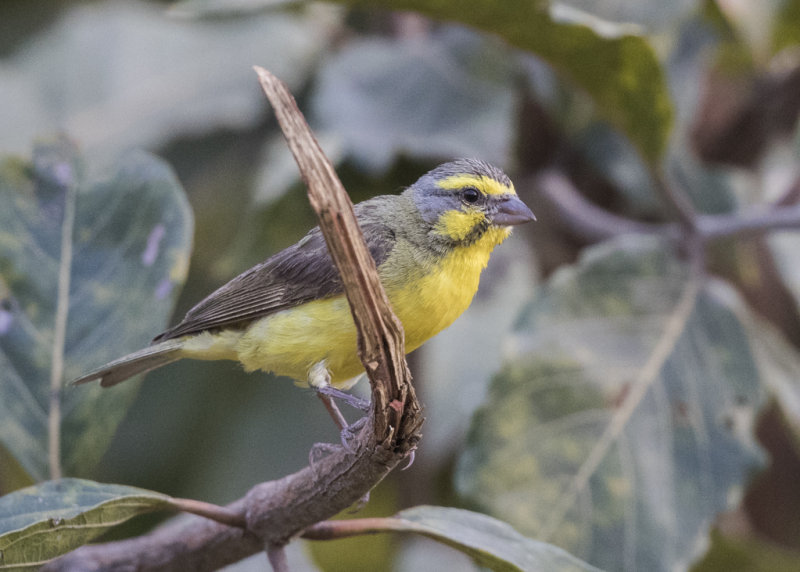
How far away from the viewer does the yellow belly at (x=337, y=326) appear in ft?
3.72

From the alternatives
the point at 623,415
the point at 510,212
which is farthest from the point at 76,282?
the point at 623,415

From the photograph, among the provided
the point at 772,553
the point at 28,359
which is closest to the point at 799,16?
the point at 772,553

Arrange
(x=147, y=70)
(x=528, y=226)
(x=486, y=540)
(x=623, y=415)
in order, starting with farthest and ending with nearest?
1. (x=147, y=70)
2. (x=528, y=226)
3. (x=623, y=415)
4. (x=486, y=540)

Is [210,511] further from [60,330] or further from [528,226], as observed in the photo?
[528,226]

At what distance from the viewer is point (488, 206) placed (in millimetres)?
1202

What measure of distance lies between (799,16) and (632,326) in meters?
1.11

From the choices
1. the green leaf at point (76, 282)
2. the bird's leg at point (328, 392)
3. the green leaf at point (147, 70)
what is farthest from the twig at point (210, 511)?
the green leaf at point (147, 70)

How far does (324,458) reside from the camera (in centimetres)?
97

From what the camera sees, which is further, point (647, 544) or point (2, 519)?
point (647, 544)

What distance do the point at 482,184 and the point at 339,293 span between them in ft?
0.85

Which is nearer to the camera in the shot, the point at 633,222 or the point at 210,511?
the point at 210,511

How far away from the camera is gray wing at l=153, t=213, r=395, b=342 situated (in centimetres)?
114

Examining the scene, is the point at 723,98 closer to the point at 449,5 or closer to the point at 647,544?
the point at 449,5

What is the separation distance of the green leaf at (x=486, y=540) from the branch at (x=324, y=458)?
14 centimetres
